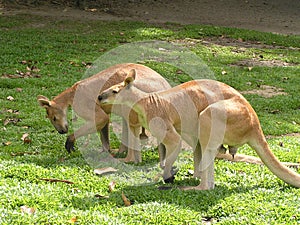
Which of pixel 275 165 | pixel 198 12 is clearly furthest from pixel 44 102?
pixel 198 12

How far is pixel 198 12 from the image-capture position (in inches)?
757

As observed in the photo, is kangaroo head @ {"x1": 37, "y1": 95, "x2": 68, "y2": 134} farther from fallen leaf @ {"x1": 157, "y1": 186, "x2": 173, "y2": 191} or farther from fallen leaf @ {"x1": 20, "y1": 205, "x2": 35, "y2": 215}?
fallen leaf @ {"x1": 20, "y1": 205, "x2": 35, "y2": 215}

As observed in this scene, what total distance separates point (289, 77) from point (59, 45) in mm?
5466

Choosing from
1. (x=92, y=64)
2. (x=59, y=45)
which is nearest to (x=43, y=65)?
(x=92, y=64)

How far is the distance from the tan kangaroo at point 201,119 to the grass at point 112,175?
Answer: 264 mm

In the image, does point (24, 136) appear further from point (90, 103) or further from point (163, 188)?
point (163, 188)

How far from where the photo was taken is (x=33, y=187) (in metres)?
4.89

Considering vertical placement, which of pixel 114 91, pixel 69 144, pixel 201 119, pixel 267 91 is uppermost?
pixel 114 91

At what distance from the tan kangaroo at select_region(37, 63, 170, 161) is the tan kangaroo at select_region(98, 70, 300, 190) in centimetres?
70

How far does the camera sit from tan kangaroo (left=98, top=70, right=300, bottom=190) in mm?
4785

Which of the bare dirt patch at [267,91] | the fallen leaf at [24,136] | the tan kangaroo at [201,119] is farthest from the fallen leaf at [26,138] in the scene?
the bare dirt patch at [267,91]

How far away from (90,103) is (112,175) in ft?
3.34

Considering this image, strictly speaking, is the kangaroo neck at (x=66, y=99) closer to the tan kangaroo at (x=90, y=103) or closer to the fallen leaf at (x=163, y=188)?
the tan kangaroo at (x=90, y=103)

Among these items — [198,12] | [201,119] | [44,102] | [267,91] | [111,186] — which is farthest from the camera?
[198,12]
